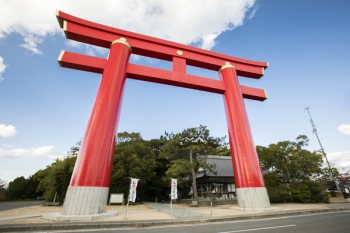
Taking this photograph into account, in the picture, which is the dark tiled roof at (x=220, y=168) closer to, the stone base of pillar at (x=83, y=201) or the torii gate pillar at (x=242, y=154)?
the torii gate pillar at (x=242, y=154)

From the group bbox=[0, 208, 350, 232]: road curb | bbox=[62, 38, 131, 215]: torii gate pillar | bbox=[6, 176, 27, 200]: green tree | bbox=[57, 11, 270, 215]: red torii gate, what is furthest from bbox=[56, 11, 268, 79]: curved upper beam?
bbox=[6, 176, 27, 200]: green tree

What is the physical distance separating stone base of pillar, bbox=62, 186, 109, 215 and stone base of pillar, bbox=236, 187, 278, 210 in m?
6.63

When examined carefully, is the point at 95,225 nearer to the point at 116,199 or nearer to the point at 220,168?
the point at 116,199

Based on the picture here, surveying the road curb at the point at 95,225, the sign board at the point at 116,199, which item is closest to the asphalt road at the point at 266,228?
the road curb at the point at 95,225

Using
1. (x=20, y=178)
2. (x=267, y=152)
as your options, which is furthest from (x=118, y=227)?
(x=20, y=178)

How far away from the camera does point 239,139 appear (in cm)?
979

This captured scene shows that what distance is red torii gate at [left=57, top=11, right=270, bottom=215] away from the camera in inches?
267

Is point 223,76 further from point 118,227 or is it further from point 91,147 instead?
point 118,227

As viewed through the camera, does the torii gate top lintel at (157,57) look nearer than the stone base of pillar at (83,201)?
No

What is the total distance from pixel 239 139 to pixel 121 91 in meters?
6.83

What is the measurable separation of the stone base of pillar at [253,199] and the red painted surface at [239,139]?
23 cm

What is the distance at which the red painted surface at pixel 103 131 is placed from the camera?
6.77m

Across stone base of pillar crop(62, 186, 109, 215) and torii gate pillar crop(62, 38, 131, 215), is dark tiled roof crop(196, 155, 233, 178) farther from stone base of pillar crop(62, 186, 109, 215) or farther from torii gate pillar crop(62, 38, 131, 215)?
stone base of pillar crop(62, 186, 109, 215)

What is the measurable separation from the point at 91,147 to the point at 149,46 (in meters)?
6.70
